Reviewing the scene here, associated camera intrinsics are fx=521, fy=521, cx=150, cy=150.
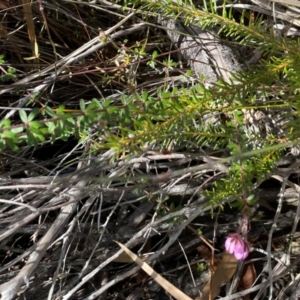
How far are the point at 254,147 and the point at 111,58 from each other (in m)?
0.53

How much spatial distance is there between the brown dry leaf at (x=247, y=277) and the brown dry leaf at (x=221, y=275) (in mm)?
47

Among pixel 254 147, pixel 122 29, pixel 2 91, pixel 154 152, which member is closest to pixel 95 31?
pixel 122 29

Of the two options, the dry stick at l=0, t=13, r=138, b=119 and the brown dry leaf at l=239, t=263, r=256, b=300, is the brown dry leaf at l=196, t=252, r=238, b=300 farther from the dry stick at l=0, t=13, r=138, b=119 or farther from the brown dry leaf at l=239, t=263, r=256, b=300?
the dry stick at l=0, t=13, r=138, b=119

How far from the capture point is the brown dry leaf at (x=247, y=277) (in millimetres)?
1370

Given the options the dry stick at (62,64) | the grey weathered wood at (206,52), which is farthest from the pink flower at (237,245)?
the dry stick at (62,64)

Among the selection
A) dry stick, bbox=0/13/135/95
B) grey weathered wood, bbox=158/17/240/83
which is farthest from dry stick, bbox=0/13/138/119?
grey weathered wood, bbox=158/17/240/83

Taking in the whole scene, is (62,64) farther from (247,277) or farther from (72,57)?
(247,277)

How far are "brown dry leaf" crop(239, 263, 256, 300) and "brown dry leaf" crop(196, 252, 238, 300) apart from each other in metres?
0.05

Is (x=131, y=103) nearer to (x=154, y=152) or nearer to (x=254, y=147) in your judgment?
(x=154, y=152)

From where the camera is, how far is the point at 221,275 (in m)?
1.36

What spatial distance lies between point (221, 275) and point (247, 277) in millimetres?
74

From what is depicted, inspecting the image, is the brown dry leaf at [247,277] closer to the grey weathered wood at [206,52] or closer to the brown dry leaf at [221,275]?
the brown dry leaf at [221,275]

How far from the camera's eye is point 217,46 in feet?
4.49

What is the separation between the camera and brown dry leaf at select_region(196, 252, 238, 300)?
1.35 metres
